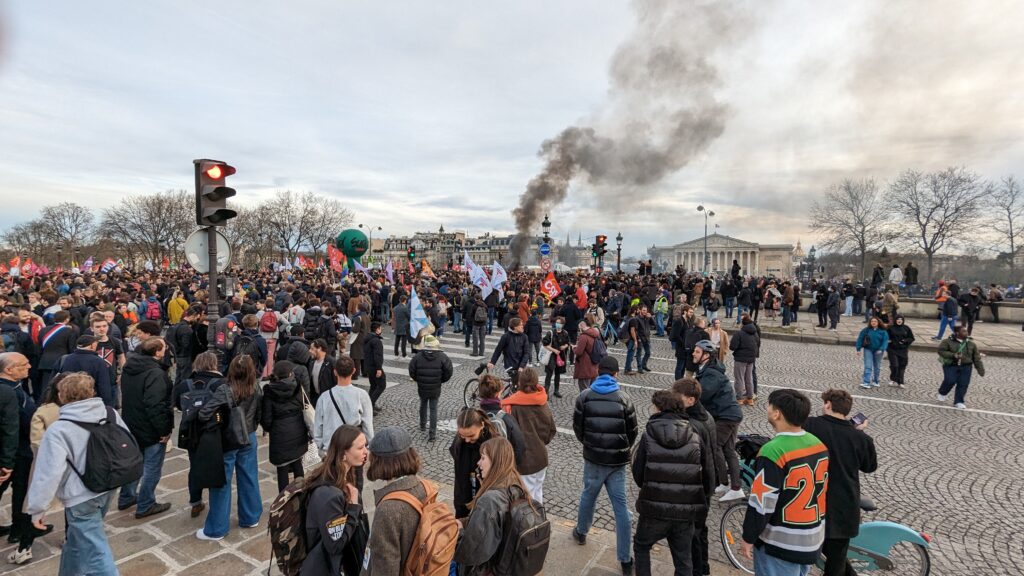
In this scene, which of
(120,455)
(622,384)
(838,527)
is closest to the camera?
(838,527)

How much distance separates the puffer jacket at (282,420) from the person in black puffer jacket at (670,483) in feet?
10.3

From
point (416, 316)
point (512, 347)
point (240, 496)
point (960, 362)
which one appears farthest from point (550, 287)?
point (240, 496)

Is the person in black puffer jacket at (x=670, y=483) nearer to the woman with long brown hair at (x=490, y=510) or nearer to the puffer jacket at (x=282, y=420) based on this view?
the woman with long brown hair at (x=490, y=510)

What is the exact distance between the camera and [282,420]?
15.7ft

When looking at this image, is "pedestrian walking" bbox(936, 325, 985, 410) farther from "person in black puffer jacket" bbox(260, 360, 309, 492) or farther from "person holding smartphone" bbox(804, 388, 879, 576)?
"person in black puffer jacket" bbox(260, 360, 309, 492)

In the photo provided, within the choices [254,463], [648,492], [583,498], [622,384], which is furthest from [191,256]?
[622,384]

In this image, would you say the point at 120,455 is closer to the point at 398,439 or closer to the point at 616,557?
the point at 398,439

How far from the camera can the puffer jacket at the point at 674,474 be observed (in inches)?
142

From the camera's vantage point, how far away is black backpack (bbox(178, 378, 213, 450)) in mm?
4284

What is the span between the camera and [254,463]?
4.72m

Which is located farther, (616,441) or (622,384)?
(622,384)

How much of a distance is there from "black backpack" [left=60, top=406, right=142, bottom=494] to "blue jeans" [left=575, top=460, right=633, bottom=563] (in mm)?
3478

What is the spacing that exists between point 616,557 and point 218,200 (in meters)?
5.45

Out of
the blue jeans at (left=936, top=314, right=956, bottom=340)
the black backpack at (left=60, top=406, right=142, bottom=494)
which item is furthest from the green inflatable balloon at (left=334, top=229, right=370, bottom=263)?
the blue jeans at (left=936, top=314, right=956, bottom=340)
